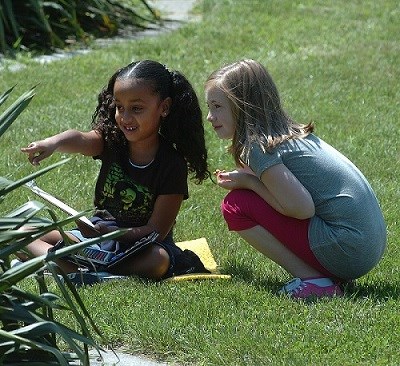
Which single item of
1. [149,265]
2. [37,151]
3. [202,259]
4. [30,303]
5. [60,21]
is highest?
[30,303]

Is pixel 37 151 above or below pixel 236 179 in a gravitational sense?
above

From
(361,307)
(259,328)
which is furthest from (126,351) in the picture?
(361,307)

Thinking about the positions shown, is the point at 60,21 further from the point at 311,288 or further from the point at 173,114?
the point at 311,288

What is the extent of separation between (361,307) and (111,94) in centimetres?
161

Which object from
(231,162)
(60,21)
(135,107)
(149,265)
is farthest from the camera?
(60,21)

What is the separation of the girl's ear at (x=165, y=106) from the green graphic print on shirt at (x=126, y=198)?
0.33m

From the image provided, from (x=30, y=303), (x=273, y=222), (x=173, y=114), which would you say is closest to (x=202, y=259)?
(x=273, y=222)

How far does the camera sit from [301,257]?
4617 millimetres

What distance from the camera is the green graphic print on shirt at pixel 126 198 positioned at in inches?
193

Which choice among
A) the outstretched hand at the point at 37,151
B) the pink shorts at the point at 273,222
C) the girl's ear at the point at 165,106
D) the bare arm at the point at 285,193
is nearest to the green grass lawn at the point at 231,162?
the pink shorts at the point at 273,222

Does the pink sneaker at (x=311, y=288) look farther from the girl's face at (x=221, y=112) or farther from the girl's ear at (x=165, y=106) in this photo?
the girl's ear at (x=165, y=106)

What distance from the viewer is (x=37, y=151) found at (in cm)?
459

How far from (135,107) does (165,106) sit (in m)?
0.15

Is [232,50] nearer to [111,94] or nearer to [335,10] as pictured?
[335,10]
